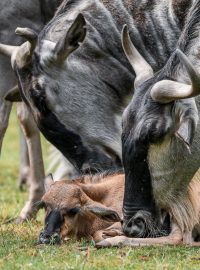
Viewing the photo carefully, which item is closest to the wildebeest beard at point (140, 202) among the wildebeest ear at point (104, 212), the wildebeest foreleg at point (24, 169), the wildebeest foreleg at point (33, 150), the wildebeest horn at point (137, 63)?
the wildebeest ear at point (104, 212)

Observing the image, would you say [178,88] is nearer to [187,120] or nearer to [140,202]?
[187,120]

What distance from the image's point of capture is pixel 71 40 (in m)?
10.4

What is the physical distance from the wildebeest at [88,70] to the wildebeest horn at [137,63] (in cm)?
79

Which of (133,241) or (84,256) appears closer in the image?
(84,256)

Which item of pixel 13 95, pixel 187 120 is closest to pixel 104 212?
pixel 187 120

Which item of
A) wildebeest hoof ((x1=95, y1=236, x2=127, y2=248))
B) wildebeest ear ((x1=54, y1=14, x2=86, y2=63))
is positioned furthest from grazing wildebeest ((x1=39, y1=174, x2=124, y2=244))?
wildebeest ear ((x1=54, y1=14, x2=86, y2=63))

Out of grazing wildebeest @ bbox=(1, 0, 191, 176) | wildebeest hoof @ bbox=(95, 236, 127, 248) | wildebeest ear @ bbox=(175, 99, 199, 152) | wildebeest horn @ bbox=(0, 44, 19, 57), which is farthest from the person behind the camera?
wildebeest horn @ bbox=(0, 44, 19, 57)

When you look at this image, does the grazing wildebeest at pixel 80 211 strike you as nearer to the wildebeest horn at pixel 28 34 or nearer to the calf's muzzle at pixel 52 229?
the calf's muzzle at pixel 52 229

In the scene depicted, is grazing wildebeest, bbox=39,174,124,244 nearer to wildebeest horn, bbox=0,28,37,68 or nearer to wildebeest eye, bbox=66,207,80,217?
wildebeest eye, bbox=66,207,80,217

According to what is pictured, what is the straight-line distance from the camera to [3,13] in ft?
37.1

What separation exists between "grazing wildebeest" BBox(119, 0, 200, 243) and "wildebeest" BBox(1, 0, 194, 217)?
5.25ft

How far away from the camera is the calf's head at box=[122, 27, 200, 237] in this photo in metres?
8.55

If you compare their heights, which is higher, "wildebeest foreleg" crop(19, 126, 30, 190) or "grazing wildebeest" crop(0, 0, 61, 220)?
"grazing wildebeest" crop(0, 0, 61, 220)

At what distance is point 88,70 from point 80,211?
6.86 ft
